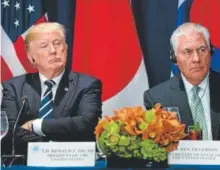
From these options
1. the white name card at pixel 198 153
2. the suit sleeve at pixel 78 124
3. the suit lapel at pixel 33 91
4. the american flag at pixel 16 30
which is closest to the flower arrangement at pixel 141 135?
the white name card at pixel 198 153

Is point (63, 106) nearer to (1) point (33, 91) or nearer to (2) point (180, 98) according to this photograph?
(1) point (33, 91)

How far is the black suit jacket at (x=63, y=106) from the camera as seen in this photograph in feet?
10.6

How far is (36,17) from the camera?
11.0ft

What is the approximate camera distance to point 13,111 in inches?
127

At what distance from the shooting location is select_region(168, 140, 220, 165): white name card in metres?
2.26

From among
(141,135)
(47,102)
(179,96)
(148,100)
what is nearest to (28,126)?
(47,102)

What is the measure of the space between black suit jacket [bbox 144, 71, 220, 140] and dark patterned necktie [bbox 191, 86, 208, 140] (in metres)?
0.03

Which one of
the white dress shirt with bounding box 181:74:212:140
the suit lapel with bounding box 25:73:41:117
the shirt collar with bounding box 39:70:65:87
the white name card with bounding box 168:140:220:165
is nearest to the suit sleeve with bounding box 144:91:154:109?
the white dress shirt with bounding box 181:74:212:140

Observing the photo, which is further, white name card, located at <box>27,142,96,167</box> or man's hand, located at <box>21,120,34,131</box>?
man's hand, located at <box>21,120,34,131</box>

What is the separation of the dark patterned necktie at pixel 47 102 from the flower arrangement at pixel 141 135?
1133 millimetres

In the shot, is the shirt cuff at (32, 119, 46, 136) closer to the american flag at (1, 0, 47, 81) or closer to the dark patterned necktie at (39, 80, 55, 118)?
the dark patterned necktie at (39, 80, 55, 118)

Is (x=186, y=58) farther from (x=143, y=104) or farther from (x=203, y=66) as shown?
(x=143, y=104)

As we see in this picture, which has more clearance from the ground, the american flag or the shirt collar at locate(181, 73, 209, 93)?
the american flag

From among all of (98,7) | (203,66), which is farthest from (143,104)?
(98,7)
